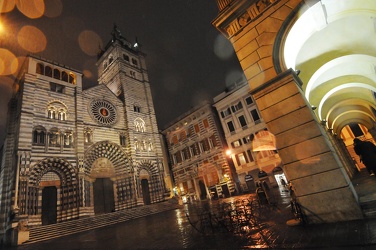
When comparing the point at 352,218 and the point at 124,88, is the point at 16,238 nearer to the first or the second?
the point at 352,218

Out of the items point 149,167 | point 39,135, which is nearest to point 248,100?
point 149,167

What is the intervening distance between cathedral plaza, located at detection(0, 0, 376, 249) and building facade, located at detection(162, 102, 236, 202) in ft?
0.71

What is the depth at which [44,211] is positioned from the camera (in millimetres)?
16594

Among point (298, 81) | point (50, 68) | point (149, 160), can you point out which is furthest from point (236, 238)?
point (50, 68)

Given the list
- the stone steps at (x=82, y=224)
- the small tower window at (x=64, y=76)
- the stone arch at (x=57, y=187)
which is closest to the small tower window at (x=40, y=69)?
the small tower window at (x=64, y=76)

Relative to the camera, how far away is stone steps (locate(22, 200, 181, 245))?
13477 mm

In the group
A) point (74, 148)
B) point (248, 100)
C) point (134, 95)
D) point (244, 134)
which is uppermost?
point (134, 95)

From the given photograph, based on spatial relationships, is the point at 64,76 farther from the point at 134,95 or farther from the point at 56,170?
the point at 56,170

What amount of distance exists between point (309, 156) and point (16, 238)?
17097mm

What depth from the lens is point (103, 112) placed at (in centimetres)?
2467

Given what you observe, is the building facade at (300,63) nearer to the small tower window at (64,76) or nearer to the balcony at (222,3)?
the balcony at (222,3)

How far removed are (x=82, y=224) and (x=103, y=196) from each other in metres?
5.55

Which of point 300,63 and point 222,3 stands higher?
point 222,3

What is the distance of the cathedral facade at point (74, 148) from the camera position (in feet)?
53.2
